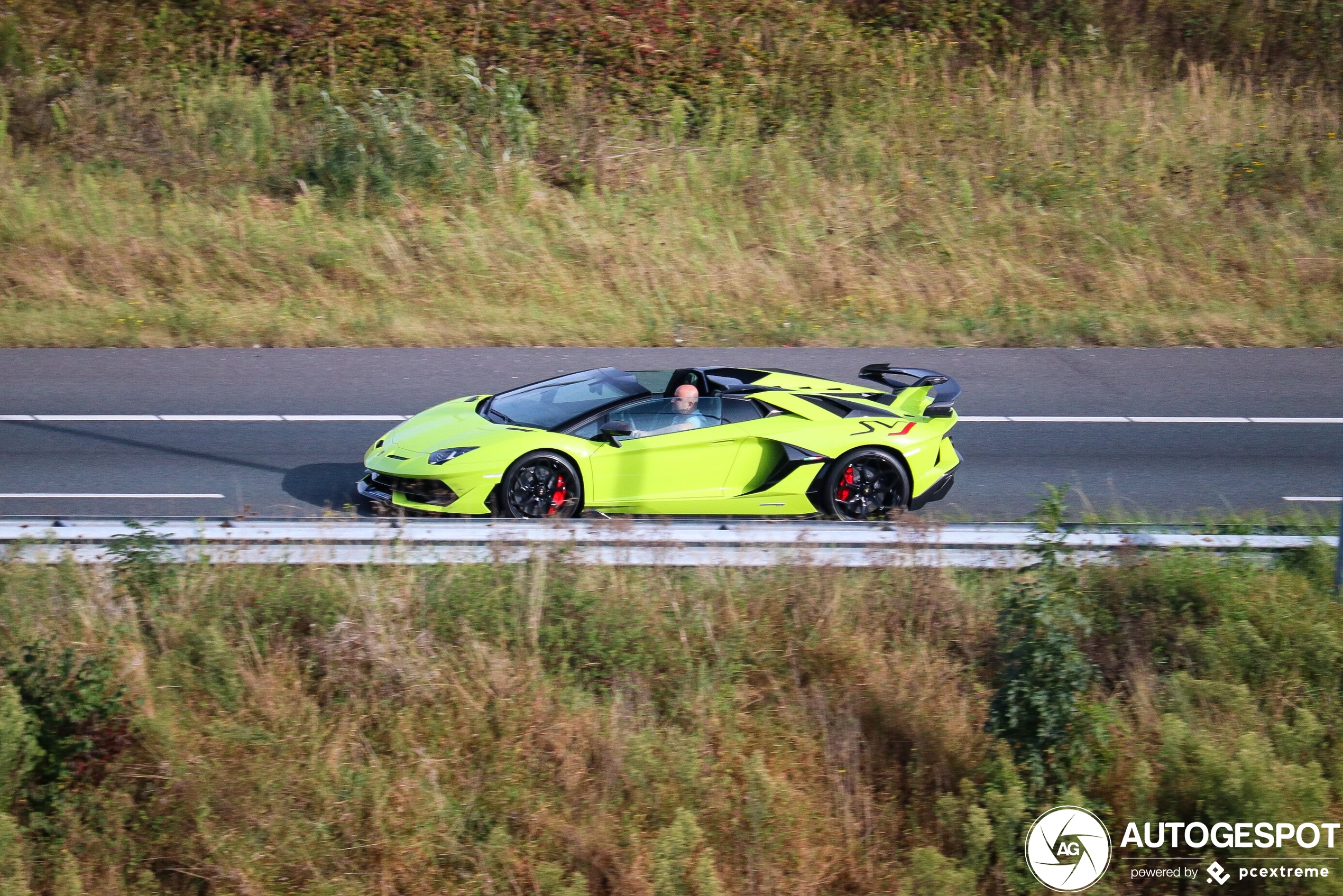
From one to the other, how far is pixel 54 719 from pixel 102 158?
1483 centimetres

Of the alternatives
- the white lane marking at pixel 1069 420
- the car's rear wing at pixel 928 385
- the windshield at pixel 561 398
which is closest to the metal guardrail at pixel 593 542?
the windshield at pixel 561 398

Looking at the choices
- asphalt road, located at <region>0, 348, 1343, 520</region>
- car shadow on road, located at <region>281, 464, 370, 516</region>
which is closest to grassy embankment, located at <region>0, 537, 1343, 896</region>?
car shadow on road, located at <region>281, 464, 370, 516</region>

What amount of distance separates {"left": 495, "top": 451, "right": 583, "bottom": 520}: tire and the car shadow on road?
1281mm

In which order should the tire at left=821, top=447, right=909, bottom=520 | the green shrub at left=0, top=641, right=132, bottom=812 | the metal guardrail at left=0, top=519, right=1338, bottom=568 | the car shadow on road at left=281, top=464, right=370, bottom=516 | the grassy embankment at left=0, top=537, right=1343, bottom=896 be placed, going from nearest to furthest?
the grassy embankment at left=0, top=537, right=1343, bottom=896 < the green shrub at left=0, top=641, right=132, bottom=812 < the metal guardrail at left=0, top=519, right=1338, bottom=568 < the tire at left=821, top=447, right=909, bottom=520 < the car shadow on road at left=281, top=464, right=370, bottom=516

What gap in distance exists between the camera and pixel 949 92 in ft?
71.1

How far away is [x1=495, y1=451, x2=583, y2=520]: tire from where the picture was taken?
29.7 feet

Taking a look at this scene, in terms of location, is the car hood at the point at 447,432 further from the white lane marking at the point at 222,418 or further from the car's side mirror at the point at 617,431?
the white lane marking at the point at 222,418

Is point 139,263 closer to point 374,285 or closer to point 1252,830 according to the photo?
point 374,285

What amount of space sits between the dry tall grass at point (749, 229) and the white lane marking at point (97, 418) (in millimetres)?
3011

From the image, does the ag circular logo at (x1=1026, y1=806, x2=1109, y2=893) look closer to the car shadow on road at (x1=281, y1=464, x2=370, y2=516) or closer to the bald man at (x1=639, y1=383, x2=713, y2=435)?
the bald man at (x1=639, y1=383, x2=713, y2=435)

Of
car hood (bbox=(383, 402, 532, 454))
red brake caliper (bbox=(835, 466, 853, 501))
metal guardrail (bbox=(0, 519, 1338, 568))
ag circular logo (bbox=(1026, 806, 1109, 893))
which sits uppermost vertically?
car hood (bbox=(383, 402, 532, 454))

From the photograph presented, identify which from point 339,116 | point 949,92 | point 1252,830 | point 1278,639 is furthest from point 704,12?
point 1252,830

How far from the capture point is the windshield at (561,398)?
9.44m

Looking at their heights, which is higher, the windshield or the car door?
the windshield
